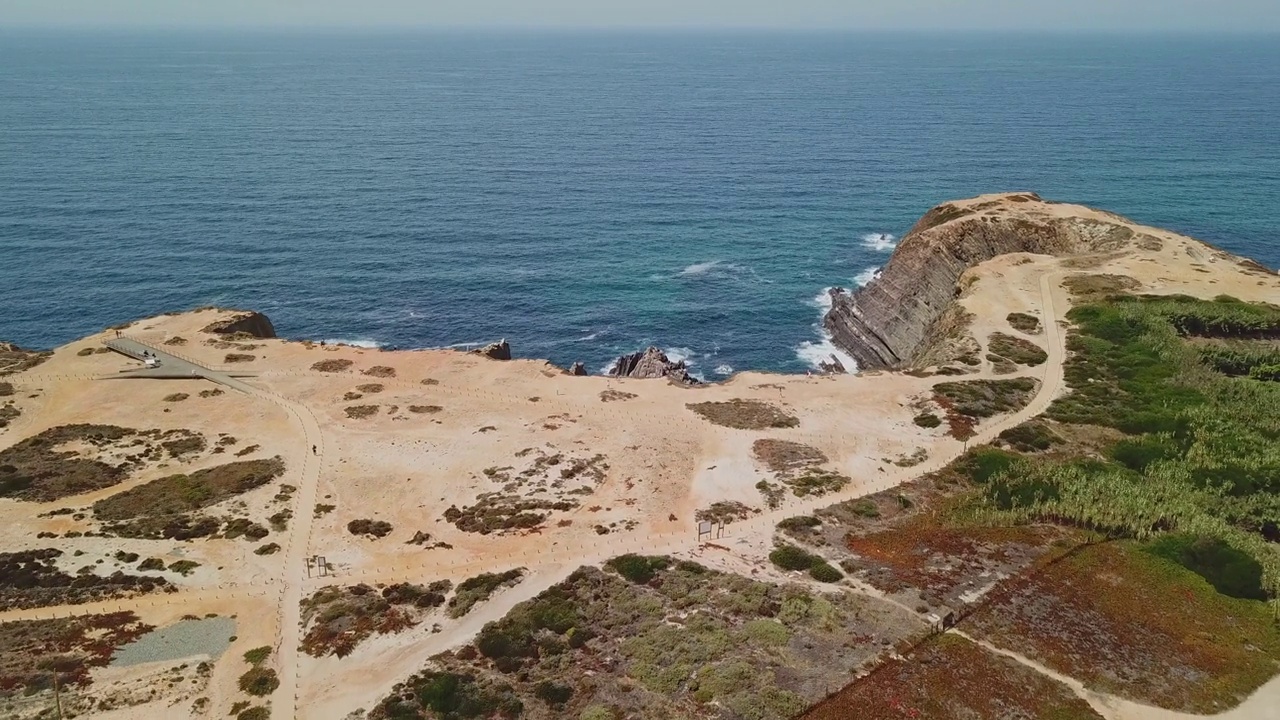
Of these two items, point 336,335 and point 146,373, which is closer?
point 146,373

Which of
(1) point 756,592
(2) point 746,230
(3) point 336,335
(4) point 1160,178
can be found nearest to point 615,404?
(1) point 756,592

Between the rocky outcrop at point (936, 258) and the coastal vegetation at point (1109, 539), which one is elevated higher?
the rocky outcrop at point (936, 258)

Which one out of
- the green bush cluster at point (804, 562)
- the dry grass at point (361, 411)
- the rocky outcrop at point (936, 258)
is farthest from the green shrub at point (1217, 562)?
the dry grass at point (361, 411)

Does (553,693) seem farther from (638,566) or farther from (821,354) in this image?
(821,354)

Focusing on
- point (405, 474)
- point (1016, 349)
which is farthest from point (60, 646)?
point (1016, 349)

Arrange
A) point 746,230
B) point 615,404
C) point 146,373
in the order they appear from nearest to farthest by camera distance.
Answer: point 615,404 < point 146,373 < point 746,230

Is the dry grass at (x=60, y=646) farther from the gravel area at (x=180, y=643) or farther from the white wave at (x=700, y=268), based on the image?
the white wave at (x=700, y=268)

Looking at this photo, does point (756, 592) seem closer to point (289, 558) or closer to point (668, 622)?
point (668, 622)
